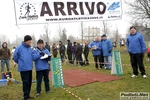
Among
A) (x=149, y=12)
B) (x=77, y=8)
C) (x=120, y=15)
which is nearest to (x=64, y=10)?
(x=77, y=8)

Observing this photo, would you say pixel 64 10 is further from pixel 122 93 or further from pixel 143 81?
pixel 143 81

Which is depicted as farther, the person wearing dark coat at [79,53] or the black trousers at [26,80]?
the person wearing dark coat at [79,53]

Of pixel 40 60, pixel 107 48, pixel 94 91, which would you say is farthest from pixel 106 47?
pixel 40 60

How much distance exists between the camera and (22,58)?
5301mm

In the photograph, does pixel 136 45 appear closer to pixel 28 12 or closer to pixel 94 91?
pixel 94 91

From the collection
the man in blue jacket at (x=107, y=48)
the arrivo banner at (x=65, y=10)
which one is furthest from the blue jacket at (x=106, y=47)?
the arrivo banner at (x=65, y=10)

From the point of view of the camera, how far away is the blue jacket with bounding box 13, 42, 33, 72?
529 cm

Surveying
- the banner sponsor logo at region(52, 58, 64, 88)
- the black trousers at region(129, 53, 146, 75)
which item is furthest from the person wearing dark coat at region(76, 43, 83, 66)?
the banner sponsor logo at region(52, 58, 64, 88)

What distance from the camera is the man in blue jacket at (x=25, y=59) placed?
17.4 ft

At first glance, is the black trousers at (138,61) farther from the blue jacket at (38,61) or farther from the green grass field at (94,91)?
the blue jacket at (38,61)

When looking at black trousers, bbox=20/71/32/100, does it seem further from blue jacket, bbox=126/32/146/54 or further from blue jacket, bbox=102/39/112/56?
blue jacket, bbox=102/39/112/56

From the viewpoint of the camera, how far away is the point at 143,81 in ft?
21.8

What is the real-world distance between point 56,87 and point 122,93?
2.41m

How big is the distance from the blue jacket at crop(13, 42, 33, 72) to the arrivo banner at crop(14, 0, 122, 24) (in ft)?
3.24
